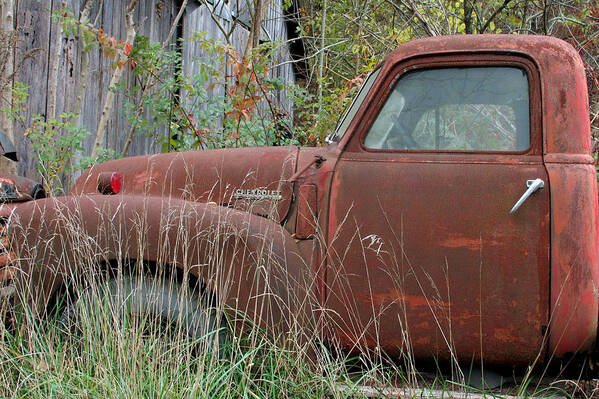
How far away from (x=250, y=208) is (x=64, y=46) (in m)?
3.85

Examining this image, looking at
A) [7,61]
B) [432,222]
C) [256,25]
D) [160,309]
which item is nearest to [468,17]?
[256,25]

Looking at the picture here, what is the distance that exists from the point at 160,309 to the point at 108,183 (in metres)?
0.92

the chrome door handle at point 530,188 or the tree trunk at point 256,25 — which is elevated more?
the tree trunk at point 256,25

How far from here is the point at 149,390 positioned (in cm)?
243

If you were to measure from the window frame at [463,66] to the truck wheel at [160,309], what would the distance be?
1.07m

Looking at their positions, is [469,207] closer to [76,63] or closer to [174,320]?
[174,320]

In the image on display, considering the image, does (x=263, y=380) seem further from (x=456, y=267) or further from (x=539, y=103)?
(x=539, y=103)

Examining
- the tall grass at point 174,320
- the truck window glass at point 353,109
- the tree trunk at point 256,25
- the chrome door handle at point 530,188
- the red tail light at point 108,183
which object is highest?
the tree trunk at point 256,25

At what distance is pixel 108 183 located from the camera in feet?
10.8

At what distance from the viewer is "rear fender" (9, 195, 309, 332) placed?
2670mm

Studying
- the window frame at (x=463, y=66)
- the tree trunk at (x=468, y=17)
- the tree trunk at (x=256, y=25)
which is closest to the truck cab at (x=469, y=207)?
the window frame at (x=463, y=66)

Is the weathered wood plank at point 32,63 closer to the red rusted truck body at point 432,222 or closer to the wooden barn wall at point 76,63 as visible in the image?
the wooden barn wall at point 76,63

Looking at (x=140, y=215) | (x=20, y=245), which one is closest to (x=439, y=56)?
(x=140, y=215)

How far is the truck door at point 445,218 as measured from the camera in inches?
106
